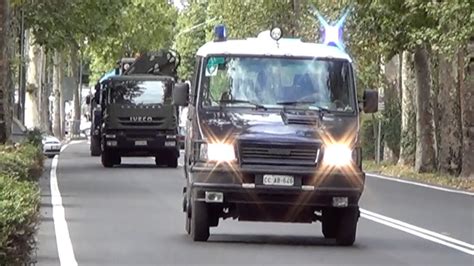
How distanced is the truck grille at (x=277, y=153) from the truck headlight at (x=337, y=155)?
132 mm

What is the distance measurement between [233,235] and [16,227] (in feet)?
25.0

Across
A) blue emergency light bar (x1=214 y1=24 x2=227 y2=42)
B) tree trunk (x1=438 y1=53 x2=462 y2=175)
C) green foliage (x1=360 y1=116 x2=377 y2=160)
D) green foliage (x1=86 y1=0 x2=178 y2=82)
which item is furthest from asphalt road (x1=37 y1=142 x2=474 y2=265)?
green foliage (x1=86 y1=0 x2=178 y2=82)

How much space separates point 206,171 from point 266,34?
2457mm

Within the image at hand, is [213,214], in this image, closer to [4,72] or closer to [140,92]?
[4,72]

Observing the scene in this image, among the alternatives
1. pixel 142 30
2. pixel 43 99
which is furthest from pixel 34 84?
pixel 43 99

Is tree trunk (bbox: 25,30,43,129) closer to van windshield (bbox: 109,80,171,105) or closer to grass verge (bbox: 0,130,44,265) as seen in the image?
van windshield (bbox: 109,80,171,105)

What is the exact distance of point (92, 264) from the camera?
14766 millimetres

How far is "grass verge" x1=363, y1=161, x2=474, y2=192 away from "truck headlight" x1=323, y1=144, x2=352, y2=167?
17679 mm

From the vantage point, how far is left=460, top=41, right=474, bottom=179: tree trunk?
3844cm

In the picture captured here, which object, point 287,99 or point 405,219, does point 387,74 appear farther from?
point 287,99

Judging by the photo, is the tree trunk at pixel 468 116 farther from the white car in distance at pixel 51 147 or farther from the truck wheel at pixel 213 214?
the truck wheel at pixel 213 214

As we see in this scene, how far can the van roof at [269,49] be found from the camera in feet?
58.3

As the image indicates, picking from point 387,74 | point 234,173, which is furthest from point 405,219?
→ point 387,74

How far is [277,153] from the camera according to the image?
1672 centimetres
